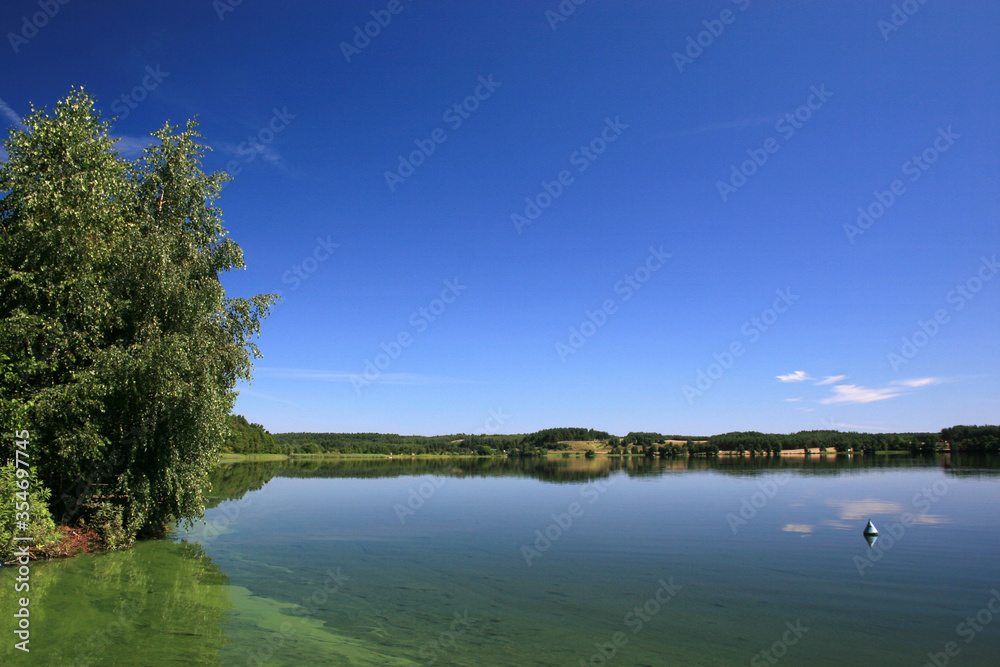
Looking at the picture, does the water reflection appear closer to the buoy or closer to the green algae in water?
the buoy

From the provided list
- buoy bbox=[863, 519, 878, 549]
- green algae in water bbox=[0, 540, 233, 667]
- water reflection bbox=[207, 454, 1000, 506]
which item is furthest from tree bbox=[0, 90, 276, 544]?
buoy bbox=[863, 519, 878, 549]

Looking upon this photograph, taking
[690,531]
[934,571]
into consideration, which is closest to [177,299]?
[690,531]

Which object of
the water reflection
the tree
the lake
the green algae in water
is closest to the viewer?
the green algae in water

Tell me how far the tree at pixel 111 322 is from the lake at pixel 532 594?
309 cm

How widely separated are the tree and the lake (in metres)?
3.09

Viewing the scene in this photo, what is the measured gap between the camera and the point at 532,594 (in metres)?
16.9

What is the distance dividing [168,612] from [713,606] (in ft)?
49.3

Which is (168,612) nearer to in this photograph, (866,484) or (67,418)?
(67,418)

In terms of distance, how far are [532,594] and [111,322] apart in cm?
1748

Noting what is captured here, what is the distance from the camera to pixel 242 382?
22.9 meters

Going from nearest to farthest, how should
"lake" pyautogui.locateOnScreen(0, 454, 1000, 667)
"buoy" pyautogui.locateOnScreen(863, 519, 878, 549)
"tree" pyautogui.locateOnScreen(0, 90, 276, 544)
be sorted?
"lake" pyautogui.locateOnScreen(0, 454, 1000, 667) < "tree" pyautogui.locateOnScreen(0, 90, 276, 544) < "buoy" pyautogui.locateOnScreen(863, 519, 878, 549)

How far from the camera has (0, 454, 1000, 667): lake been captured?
463 inches

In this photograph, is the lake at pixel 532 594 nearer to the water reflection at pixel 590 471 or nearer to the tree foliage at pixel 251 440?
the water reflection at pixel 590 471

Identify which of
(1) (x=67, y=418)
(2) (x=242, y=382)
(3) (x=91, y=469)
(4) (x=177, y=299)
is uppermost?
(4) (x=177, y=299)
